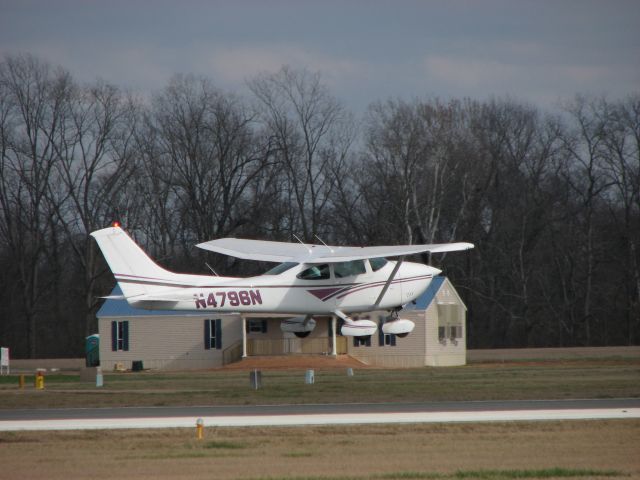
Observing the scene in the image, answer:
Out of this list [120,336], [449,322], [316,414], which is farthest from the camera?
[449,322]

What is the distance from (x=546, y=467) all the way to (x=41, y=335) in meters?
63.7

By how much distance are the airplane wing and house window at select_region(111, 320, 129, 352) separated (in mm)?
23261

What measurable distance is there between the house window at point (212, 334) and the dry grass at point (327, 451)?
34706mm

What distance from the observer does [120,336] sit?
5788 centimetres

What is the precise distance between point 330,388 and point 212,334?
2370cm

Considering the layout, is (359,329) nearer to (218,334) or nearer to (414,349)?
(414,349)

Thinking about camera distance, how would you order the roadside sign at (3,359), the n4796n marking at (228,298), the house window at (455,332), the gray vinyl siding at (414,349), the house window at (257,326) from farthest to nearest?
the house window at (455,332) < the house window at (257,326) < the gray vinyl siding at (414,349) < the roadside sign at (3,359) < the n4796n marking at (228,298)

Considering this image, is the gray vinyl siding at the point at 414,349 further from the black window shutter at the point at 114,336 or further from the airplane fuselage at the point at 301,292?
the airplane fuselage at the point at 301,292

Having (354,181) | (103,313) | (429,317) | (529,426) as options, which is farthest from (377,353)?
(529,426)

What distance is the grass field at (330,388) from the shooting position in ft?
99.2

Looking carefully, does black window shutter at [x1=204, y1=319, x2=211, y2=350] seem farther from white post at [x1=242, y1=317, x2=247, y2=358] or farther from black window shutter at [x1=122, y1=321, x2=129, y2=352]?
black window shutter at [x1=122, y1=321, x2=129, y2=352]

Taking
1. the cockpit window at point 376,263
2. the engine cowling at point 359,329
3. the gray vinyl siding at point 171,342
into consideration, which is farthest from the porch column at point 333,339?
the engine cowling at point 359,329

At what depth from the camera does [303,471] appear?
1700 centimetres

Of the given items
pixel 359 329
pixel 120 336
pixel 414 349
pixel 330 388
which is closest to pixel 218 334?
pixel 120 336
